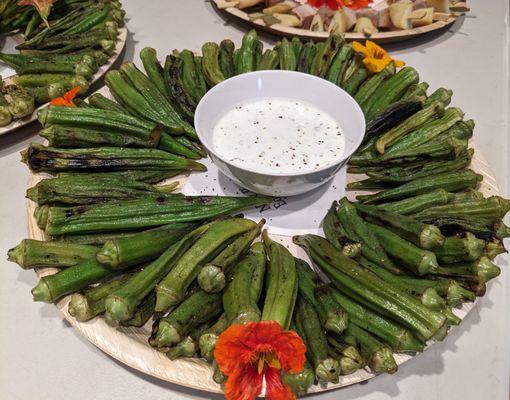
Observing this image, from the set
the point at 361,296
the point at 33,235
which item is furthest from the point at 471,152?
the point at 33,235

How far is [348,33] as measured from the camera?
11.2 ft

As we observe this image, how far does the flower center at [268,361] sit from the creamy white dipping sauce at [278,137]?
0.80 m

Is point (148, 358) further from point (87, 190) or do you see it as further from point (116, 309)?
point (87, 190)

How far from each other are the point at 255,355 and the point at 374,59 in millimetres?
1957

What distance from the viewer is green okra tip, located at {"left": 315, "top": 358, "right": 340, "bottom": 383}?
62.0 inches

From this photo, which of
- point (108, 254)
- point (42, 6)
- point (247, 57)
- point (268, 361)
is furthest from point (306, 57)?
point (268, 361)

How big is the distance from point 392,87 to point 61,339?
2097 millimetres

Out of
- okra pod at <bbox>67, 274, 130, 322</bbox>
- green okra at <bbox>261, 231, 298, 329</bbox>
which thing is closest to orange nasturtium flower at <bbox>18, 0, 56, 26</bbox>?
okra pod at <bbox>67, 274, 130, 322</bbox>

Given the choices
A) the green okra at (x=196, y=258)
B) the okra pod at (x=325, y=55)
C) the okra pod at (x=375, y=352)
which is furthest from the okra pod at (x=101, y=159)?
the okra pod at (x=375, y=352)

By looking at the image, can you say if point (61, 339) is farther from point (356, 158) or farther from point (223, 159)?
point (356, 158)

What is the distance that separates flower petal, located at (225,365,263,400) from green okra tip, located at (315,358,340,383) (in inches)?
8.3

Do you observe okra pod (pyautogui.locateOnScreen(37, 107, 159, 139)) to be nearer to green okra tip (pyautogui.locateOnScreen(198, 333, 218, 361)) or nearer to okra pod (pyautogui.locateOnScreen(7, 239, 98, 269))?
okra pod (pyautogui.locateOnScreen(7, 239, 98, 269))

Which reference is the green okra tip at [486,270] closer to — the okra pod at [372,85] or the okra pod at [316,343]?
the okra pod at [316,343]

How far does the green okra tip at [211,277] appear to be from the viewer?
5.72 feet
